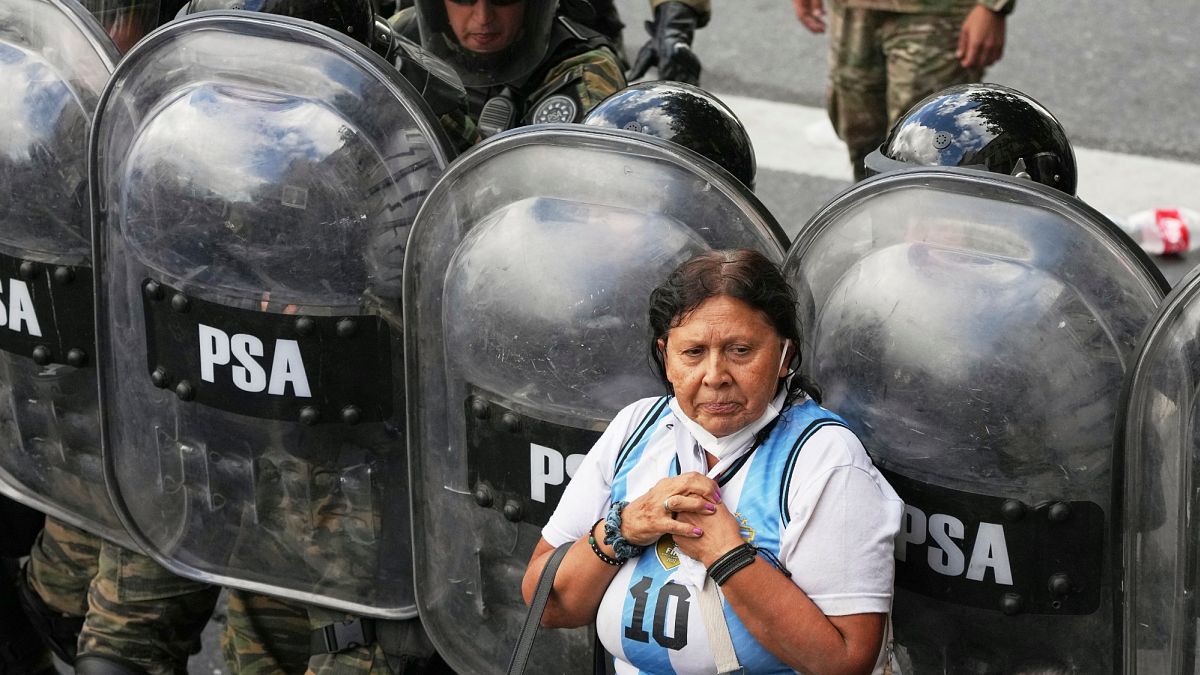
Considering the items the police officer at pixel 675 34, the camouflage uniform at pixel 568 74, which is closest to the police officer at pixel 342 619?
the camouflage uniform at pixel 568 74

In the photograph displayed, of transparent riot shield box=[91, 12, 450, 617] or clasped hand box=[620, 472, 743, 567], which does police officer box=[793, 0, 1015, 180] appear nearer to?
transparent riot shield box=[91, 12, 450, 617]

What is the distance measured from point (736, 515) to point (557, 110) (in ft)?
5.03

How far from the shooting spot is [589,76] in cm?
345

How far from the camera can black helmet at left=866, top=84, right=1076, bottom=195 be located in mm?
2172

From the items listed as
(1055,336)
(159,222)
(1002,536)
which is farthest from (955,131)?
(159,222)

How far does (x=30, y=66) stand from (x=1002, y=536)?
6.31ft

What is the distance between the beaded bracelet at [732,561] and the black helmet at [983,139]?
61 centimetres

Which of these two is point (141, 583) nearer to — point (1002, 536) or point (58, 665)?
point (58, 665)

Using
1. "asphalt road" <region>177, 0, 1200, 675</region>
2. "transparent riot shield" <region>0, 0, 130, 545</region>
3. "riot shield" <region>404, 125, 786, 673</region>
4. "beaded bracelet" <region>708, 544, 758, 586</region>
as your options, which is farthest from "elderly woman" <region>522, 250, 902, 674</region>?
"asphalt road" <region>177, 0, 1200, 675</region>

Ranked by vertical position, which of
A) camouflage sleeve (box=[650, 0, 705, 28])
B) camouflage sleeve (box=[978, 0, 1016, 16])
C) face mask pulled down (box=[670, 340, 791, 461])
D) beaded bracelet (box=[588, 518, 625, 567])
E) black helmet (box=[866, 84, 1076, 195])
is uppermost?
black helmet (box=[866, 84, 1076, 195])

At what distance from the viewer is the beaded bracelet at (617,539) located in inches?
76.9

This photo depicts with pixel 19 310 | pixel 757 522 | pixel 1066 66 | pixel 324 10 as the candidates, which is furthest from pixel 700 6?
pixel 1066 66

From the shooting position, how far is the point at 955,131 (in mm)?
2195

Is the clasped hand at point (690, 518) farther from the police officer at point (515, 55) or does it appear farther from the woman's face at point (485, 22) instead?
the woman's face at point (485, 22)
